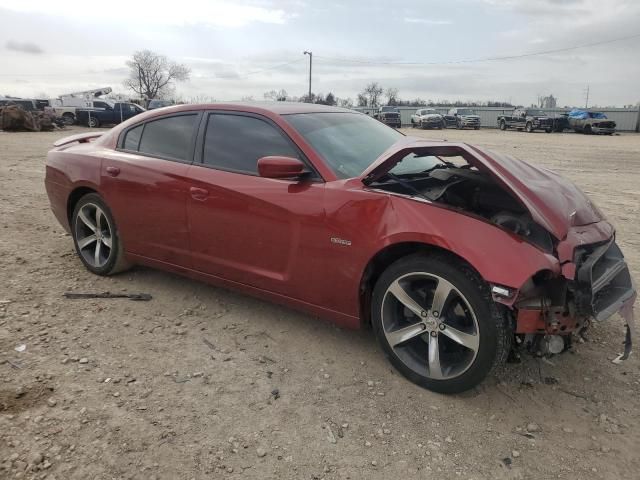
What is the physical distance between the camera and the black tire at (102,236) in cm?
432

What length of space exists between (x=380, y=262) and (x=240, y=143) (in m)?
1.37

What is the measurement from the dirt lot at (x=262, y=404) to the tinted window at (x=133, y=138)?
131cm

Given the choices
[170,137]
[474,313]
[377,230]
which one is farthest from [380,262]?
[170,137]

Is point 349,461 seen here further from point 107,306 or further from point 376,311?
point 107,306

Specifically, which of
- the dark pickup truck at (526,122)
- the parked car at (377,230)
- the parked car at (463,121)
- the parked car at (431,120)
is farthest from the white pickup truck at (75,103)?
the parked car at (377,230)

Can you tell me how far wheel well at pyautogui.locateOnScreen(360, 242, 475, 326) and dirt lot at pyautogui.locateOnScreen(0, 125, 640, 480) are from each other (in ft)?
1.23

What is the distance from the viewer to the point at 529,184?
2840 mm

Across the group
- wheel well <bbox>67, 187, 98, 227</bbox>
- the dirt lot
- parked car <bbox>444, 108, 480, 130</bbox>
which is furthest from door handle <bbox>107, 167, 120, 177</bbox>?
parked car <bbox>444, 108, 480, 130</bbox>

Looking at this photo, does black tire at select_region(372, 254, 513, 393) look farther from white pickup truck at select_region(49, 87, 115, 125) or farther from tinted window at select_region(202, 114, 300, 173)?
white pickup truck at select_region(49, 87, 115, 125)

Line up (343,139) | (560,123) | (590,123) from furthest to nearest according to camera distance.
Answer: (560,123)
(590,123)
(343,139)

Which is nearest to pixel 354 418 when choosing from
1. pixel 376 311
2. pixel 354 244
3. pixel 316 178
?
pixel 376 311

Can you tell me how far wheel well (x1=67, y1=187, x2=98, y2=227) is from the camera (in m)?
4.48

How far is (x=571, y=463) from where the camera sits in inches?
91.1

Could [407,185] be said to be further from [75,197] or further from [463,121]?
[463,121]
